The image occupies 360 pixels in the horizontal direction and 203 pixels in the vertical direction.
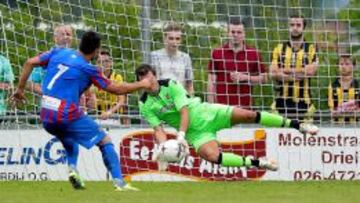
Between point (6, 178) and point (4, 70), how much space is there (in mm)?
1592

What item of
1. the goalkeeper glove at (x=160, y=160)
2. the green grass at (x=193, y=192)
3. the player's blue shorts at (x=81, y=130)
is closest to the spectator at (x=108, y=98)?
the goalkeeper glove at (x=160, y=160)

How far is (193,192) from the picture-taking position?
13.9 metres

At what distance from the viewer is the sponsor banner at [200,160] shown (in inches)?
685

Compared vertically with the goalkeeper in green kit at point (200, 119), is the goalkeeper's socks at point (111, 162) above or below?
below

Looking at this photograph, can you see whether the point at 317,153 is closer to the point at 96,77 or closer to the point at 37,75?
the point at 37,75

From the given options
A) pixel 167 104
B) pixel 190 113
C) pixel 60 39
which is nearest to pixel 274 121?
pixel 190 113

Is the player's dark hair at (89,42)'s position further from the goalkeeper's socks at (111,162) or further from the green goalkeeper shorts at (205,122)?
the green goalkeeper shorts at (205,122)

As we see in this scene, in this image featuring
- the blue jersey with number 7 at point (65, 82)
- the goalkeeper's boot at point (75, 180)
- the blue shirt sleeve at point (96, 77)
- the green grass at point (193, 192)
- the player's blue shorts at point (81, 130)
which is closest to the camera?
the green grass at point (193, 192)

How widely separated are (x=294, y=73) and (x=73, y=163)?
454 centimetres

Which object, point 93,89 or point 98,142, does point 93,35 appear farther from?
point 93,89

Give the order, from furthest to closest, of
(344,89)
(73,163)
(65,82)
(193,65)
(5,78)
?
(193,65) → (344,89) → (5,78) → (73,163) → (65,82)

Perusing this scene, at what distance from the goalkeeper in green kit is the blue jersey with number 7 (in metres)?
1.23

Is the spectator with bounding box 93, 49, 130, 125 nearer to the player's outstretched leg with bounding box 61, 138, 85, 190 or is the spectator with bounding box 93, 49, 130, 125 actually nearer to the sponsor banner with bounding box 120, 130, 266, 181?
the sponsor banner with bounding box 120, 130, 266, 181

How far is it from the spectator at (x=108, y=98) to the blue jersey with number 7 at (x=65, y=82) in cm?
347
